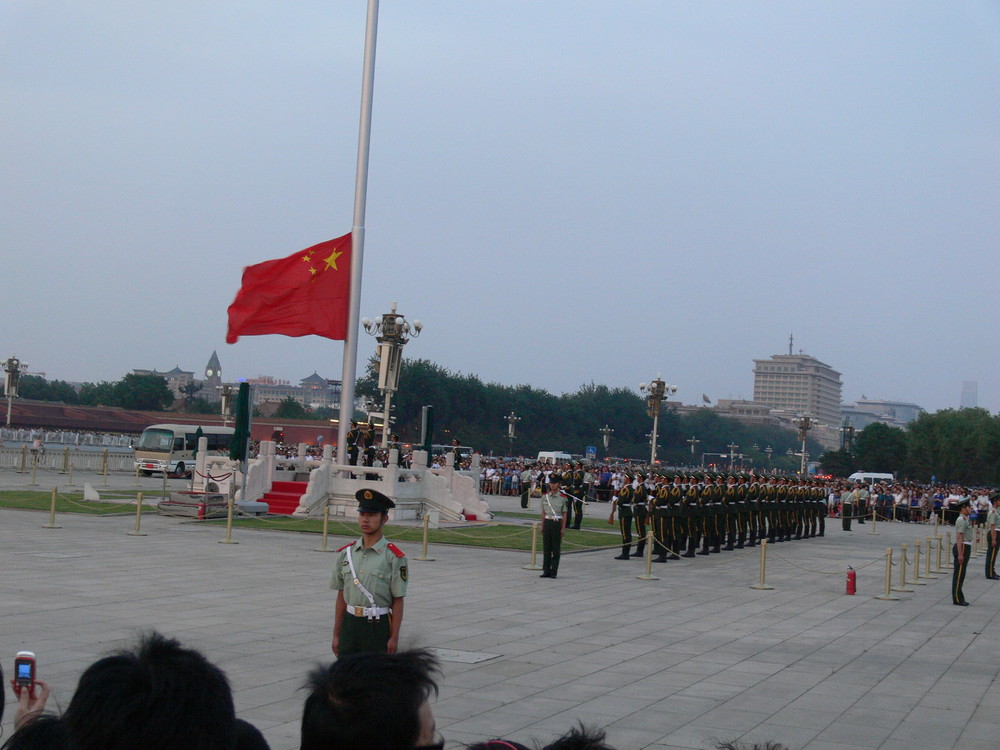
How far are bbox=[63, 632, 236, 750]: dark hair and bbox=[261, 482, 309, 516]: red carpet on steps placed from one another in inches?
1048

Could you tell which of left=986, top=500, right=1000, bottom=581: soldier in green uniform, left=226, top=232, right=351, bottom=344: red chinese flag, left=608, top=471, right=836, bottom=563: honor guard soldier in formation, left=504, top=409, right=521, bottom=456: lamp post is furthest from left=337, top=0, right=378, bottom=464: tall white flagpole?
left=504, top=409, right=521, bottom=456: lamp post

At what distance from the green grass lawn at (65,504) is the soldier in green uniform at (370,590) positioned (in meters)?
20.0

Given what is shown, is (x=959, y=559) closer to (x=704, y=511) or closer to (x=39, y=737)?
(x=704, y=511)

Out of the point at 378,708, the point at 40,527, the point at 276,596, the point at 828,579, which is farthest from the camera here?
the point at 40,527

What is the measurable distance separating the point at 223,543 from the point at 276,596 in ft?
23.0

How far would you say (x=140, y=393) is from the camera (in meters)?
96.8

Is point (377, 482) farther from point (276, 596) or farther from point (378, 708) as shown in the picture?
point (378, 708)

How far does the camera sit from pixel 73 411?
7506 centimetres

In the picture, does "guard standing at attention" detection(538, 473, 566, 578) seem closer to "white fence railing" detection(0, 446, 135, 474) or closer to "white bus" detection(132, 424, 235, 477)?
"white fence railing" detection(0, 446, 135, 474)

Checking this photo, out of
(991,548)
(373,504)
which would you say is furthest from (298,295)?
(373,504)

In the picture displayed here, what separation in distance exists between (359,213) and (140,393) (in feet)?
243

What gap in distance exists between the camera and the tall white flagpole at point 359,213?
27.7m

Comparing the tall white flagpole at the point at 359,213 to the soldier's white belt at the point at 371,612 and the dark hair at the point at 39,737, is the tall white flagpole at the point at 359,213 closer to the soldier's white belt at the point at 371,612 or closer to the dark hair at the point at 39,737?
the soldier's white belt at the point at 371,612

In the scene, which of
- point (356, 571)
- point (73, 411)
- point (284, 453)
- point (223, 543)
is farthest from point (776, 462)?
point (356, 571)
